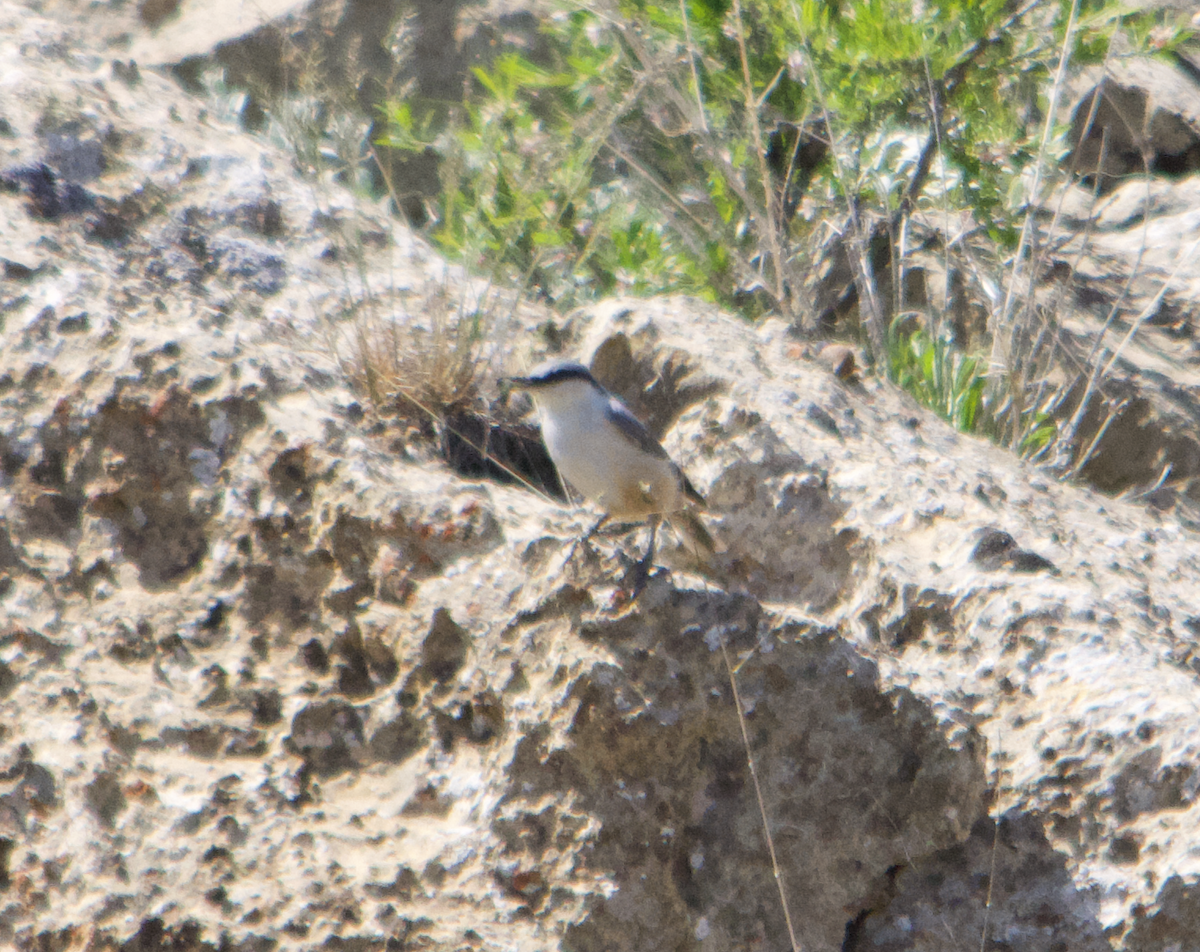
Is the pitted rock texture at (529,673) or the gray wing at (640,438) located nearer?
the pitted rock texture at (529,673)

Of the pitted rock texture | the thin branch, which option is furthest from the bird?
the thin branch

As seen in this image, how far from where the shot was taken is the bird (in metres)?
3.06

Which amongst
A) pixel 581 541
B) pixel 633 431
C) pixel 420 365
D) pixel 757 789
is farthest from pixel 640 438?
pixel 757 789

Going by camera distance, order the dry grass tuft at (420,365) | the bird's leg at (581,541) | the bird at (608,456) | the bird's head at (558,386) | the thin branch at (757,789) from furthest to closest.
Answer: the dry grass tuft at (420,365), the bird's head at (558,386), the bird at (608,456), the bird's leg at (581,541), the thin branch at (757,789)

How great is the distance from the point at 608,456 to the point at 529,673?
799mm

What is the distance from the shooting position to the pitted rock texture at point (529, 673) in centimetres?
235

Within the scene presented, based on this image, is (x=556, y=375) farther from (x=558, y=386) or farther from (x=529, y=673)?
(x=529, y=673)

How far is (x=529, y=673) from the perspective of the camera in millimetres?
2477

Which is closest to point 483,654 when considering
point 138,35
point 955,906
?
point 955,906

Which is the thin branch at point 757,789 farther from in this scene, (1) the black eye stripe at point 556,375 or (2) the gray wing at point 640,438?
(1) the black eye stripe at point 556,375

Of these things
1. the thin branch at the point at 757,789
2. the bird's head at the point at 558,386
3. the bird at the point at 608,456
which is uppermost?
the bird's head at the point at 558,386

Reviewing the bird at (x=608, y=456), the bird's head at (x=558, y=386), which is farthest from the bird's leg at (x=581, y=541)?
the bird's head at (x=558, y=386)

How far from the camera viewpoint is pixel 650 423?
12.4 feet

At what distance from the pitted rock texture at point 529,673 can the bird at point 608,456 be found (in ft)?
0.58
